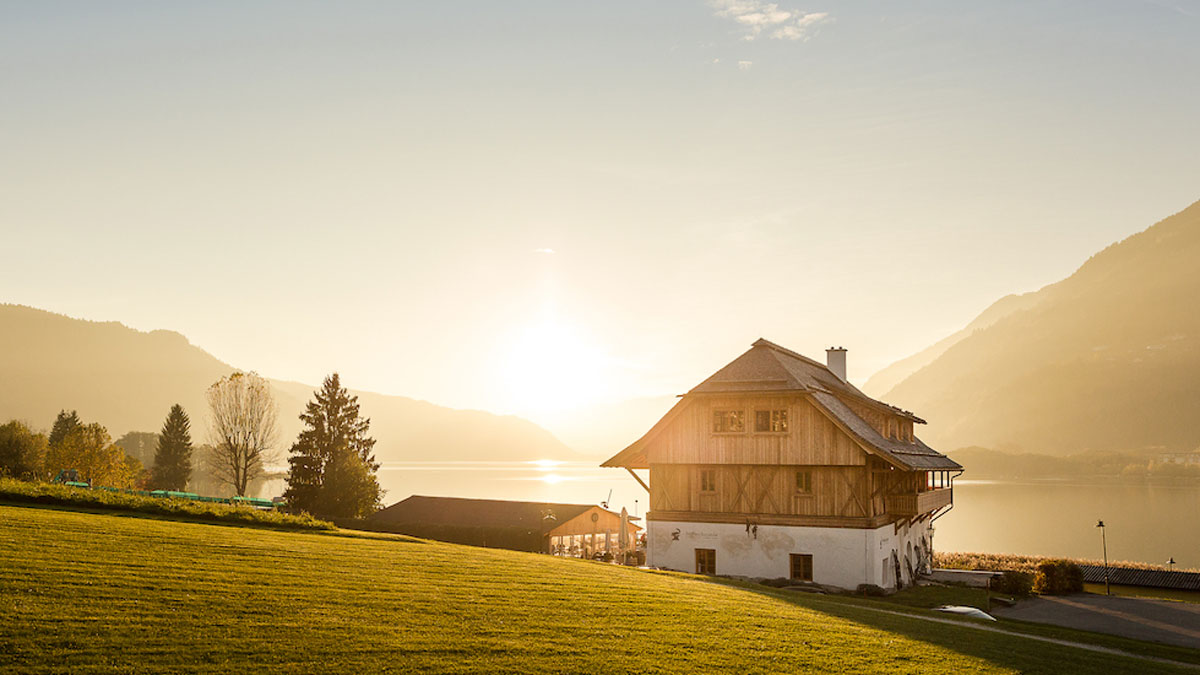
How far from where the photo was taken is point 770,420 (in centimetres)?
4128

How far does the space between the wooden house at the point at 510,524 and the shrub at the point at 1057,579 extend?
77.1ft

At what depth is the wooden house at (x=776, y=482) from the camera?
130 ft

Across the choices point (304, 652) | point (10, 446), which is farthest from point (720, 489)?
point (10, 446)

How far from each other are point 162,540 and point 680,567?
2729 centimetres

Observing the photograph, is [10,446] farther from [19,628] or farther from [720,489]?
[19,628]

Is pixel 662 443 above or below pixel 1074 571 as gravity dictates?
above

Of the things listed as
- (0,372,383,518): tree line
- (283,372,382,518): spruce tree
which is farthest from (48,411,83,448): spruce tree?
(283,372,382,518): spruce tree

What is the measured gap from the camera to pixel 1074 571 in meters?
45.0

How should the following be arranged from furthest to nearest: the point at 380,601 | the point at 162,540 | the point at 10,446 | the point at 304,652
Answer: the point at 10,446 < the point at 162,540 < the point at 380,601 < the point at 304,652

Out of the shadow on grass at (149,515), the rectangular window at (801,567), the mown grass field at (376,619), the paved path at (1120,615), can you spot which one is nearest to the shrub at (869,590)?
the rectangular window at (801,567)

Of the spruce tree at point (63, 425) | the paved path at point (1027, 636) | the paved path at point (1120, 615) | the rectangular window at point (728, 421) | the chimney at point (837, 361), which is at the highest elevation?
the chimney at point (837, 361)

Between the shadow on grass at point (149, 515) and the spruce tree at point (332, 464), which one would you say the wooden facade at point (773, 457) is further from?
the spruce tree at point (332, 464)

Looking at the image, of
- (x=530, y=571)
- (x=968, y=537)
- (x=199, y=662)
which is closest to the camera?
(x=199, y=662)

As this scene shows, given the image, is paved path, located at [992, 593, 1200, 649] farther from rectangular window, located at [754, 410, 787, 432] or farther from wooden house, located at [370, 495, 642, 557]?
wooden house, located at [370, 495, 642, 557]
